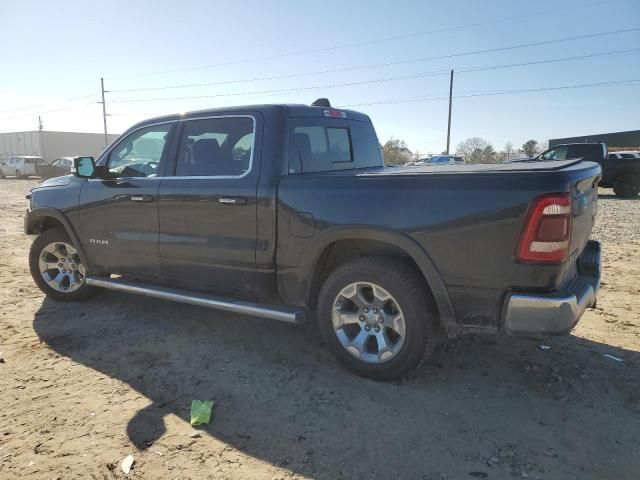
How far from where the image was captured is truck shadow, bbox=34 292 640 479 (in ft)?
8.70

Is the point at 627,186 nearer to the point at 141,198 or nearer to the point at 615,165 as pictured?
the point at 615,165

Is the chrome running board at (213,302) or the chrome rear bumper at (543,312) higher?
the chrome rear bumper at (543,312)

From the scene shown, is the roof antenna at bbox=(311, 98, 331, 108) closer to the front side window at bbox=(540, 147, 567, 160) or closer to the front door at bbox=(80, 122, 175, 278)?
the front door at bbox=(80, 122, 175, 278)

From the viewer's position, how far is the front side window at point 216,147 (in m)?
3.86

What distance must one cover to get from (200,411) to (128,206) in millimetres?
2209

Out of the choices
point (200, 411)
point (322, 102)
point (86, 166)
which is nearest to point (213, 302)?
point (200, 411)

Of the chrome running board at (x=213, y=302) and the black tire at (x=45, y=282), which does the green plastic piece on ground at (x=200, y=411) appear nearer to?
the chrome running board at (x=213, y=302)

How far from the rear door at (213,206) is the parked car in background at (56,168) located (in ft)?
92.4

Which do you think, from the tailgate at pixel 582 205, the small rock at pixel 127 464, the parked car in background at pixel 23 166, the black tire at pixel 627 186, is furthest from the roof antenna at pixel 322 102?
the parked car in background at pixel 23 166

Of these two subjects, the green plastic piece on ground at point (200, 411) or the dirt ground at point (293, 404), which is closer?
the dirt ground at point (293, 404)

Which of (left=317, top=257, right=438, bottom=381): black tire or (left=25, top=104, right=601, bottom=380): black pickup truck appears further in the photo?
(left=317, top=257, right=438, bottom=381): black tire

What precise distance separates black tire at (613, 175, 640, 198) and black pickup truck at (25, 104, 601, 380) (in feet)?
50.1

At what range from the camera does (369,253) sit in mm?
3502

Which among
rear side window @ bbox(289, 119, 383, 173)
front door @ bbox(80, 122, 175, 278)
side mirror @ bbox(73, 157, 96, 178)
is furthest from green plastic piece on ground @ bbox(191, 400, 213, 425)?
side mirror @ bbox(73, 157, 96, 178)
